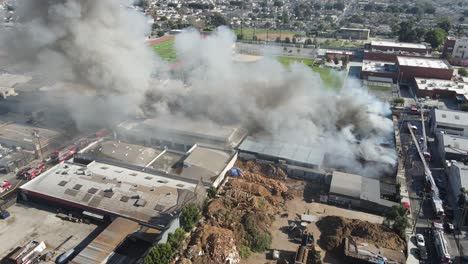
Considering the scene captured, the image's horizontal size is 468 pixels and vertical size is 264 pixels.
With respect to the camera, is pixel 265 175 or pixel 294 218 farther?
pixel 265 175

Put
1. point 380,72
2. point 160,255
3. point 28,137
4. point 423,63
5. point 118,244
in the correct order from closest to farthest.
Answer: point 160,255, point 118,244, point 28,137, point 380,72, point 423,63

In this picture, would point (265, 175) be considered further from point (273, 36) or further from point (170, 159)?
point (273, 36)

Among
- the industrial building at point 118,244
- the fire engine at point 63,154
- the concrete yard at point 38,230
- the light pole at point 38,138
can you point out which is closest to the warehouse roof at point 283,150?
the industrial building at point 118,244

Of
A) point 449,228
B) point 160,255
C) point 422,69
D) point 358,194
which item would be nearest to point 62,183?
point 160,255

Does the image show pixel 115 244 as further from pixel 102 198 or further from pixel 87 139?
pixel 87 139

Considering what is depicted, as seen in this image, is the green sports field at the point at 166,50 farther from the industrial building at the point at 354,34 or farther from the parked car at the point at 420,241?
the parked car at the point at 420,241

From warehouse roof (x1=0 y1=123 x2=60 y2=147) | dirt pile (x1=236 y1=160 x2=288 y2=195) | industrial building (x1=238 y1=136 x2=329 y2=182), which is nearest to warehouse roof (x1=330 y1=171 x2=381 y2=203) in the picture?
industrial building (x1=238 y1=136 x2=329 y2=182)
